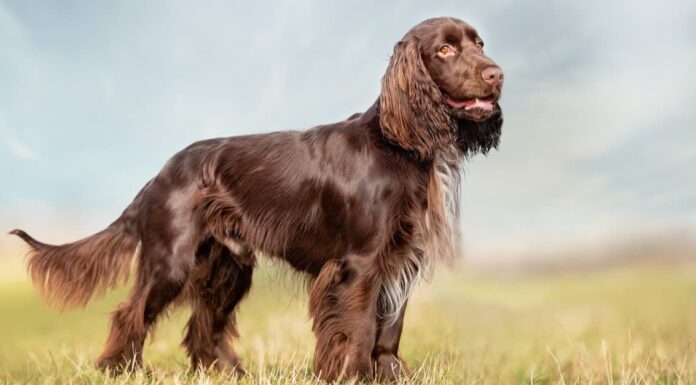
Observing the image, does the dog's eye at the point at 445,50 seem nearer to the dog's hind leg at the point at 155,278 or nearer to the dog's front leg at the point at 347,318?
the dog's front leg at the point at 347,318

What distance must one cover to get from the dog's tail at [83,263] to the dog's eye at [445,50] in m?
2.31

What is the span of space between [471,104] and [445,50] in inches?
13.1

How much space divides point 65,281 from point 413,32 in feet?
9.33

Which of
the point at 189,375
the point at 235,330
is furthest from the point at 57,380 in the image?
the point at 235,330

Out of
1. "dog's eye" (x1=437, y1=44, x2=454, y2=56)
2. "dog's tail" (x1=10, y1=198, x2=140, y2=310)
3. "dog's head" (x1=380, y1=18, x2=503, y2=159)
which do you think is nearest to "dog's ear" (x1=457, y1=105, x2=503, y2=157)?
"dog's head" (x1=380, y1=18, x2=503, y2=159)

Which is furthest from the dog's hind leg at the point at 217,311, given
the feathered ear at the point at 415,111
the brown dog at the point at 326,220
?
the feathered ear at the point at 415,111

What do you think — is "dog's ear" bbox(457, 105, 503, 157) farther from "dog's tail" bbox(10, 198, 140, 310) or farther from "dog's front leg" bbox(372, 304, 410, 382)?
"dog's tail" bbox(10, 198, 140, 310)

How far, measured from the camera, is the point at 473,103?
4648 mm

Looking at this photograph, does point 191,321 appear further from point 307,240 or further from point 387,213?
point 387,213

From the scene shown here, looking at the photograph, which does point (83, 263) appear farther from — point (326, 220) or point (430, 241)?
point (430, 241)

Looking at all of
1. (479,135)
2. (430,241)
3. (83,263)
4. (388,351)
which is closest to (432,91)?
(479,135)

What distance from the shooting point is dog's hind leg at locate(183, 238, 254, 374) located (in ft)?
18.6

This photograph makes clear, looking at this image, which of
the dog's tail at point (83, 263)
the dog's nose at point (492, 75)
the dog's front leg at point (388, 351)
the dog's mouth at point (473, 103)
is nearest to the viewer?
→ the dog's nose at point (492, 75)

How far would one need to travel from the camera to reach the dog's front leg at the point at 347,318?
4.69 metres
